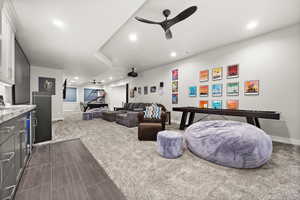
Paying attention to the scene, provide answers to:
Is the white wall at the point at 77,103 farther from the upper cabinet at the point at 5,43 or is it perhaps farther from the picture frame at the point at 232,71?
the picture frame at the point at 232,71

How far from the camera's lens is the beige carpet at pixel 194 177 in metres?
1.34

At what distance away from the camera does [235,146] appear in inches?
71.6

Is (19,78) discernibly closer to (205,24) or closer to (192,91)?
(205,24)

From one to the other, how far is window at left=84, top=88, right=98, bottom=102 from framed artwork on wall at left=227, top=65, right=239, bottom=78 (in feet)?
42.2

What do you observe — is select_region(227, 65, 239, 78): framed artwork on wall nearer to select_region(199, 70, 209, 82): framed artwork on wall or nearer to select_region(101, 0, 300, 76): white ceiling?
select_region(199, 70, 209, 82): framed artwork on wall

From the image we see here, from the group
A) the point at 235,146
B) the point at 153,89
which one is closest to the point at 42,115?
the point at 235,146

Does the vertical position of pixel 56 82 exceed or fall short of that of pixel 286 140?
it exceeds it

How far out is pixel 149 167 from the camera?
6.12 ft

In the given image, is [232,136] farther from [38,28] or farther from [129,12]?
[38,28]

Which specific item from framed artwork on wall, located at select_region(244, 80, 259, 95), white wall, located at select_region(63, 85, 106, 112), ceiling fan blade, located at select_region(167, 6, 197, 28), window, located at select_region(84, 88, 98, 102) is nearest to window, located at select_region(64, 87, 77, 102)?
white wall, located at select_region(63, 85, 106, 112)

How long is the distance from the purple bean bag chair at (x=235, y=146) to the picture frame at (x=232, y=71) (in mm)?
2351

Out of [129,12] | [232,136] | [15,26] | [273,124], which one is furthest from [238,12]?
[15,26]

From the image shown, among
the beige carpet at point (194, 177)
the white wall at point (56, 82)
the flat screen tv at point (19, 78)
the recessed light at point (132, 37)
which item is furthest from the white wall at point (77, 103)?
the beige carpet at point (194, 177)

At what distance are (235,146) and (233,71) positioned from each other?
2.88m
